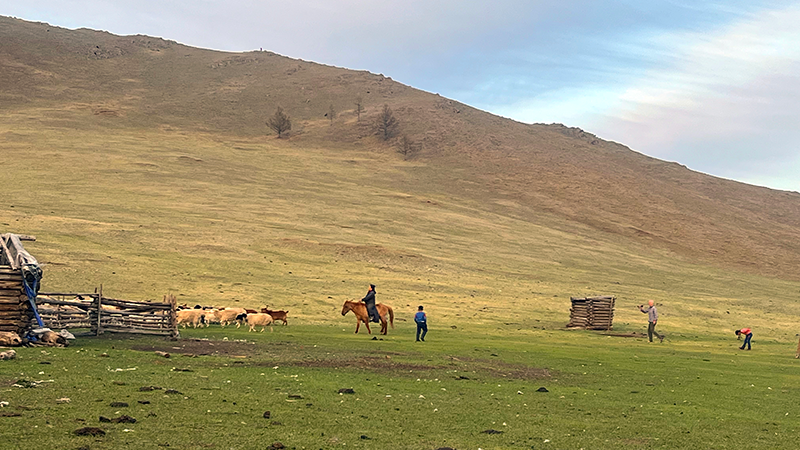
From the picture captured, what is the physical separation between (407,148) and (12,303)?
127501mm

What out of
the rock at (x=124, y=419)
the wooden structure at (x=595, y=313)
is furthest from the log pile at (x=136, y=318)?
the wooden structure at (x=595, y=313)

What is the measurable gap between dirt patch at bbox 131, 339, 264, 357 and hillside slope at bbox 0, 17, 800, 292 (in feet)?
269

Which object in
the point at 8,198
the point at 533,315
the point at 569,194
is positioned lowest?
the point at 533,315

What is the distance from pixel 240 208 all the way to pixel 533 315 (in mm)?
42893

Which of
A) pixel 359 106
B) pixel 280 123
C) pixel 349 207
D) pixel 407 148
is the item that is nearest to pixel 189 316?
pixel 349 207

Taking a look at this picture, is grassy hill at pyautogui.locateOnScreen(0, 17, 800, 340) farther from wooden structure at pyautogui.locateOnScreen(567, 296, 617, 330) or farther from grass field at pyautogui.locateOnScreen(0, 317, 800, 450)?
grass field at pyautogui.locateOnScreen(0, 317, 800, 450)

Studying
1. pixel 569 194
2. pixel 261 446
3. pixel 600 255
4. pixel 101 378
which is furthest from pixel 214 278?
pixel 569 194

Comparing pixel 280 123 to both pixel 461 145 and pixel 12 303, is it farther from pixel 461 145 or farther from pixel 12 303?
pixel 12 303

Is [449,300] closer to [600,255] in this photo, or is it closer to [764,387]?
[764,387]

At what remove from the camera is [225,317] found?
120 feet

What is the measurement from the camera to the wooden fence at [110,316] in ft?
92.7

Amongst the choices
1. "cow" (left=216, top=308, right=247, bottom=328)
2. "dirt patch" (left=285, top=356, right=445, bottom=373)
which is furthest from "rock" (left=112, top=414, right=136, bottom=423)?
"cow" (left=216, top=308, right=247, bottom=328)

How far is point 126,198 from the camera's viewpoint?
8325cm

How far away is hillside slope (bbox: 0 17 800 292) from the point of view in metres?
118
